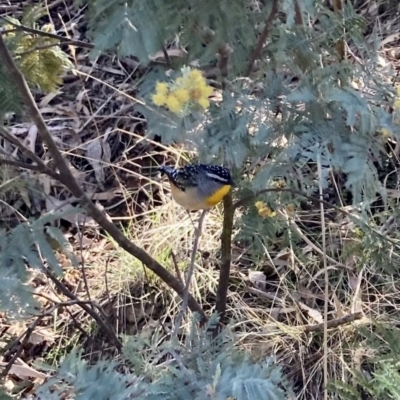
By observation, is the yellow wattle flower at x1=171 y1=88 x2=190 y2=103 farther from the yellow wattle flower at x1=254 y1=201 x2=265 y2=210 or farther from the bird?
the yellow wattle flower at x1=254 y1=201 x2=265 y2=210

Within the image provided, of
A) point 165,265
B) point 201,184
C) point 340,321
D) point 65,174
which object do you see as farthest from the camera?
point 165,265

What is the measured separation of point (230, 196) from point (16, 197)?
1384mm

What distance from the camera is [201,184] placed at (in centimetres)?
186

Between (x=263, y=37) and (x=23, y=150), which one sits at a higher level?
(x=263, y=37)

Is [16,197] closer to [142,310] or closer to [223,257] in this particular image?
[142,310]

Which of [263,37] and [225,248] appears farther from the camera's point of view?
[225,248]

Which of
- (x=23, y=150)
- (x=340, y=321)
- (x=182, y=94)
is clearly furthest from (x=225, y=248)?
(x=182, y=94)

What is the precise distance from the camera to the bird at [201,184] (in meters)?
1.81

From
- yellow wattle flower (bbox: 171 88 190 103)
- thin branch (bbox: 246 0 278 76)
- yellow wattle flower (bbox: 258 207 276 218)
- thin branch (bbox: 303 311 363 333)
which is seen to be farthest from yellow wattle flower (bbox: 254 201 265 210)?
yellow wattle flower (bbox: 171 88 190 103)

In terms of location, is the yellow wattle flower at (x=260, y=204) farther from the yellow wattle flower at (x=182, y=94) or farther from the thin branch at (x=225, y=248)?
the yellow wattle flower at (x=182, y=94)

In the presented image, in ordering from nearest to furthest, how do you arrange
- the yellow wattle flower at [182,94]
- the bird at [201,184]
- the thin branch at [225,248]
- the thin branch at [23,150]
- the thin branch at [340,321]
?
1. the yellow wattle flower at [182,94]
2. the thin branch at [23,150]
3. the bird at [201,184]
4. the thin branch at [225,248]
5. the thin branch at [340,321]

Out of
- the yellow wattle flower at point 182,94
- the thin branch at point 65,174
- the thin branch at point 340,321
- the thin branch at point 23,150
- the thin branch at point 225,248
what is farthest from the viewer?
the thin branch at point 340,321

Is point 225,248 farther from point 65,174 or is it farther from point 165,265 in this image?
point 165,265

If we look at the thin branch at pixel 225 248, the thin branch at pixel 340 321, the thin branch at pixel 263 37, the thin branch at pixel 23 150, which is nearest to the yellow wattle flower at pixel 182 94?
the thin branch at pixel 263 37
